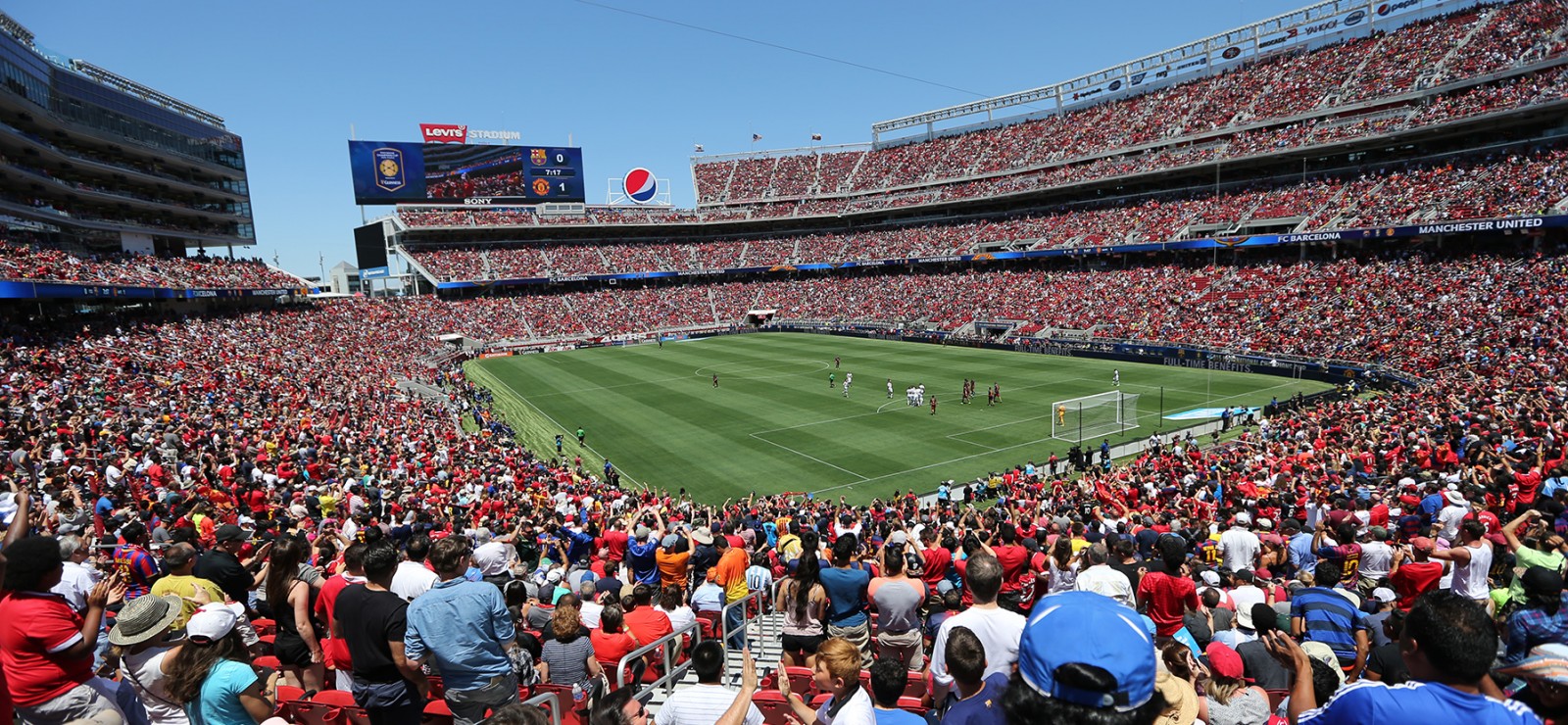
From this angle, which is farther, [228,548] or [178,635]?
[228,548]

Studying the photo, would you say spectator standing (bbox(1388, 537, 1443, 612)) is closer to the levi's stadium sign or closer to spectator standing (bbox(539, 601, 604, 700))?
spectator standing (bbox(539, 601, 604, 700))

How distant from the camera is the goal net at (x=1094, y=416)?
31031 millimetres

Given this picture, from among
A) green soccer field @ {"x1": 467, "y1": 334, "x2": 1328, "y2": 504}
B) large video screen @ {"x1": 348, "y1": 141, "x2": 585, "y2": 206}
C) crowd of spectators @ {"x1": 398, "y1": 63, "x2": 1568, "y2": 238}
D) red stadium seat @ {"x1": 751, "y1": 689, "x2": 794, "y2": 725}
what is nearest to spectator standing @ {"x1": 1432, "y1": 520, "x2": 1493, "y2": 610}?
red stadium seat @ {"x1": 751, "y1": 689, "x2": 794, "y2": 725}

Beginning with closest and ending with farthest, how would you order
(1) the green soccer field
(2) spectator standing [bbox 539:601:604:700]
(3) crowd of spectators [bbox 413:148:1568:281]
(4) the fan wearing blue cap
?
(4) the fan wearing blue cap, (2) spectator standing [bbox 539:601:604:700], (1) the green soccer field, (3) crowd of spectators [bbox 413:148:1568:281]

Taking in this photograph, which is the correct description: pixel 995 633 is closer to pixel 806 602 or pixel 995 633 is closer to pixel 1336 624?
pixel 806 602

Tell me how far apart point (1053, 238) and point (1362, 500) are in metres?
61.7

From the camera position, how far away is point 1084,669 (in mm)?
2283

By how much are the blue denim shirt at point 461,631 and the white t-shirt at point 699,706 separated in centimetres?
156

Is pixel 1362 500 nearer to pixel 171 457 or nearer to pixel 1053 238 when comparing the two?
pixel 171 457

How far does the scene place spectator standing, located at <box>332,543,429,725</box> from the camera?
204 inches

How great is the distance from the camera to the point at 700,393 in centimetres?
4322

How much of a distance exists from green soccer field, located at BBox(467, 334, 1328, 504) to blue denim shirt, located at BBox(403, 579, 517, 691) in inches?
764

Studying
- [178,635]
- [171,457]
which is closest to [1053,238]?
[171,457]

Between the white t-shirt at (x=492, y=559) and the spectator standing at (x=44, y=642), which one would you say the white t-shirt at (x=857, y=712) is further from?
the white t-shirt at (x=492, y=559)
